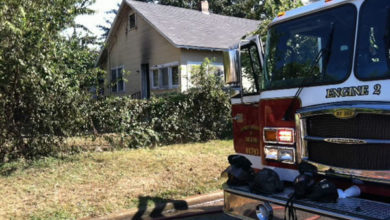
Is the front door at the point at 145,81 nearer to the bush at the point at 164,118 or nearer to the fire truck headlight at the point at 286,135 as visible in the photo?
the bush at the point at 164,118

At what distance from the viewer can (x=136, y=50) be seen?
64.0ft

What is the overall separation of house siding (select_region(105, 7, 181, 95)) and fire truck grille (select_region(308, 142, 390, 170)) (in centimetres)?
1314

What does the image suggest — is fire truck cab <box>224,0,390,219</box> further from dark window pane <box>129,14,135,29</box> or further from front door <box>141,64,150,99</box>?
dark window pane <box>129,14,135,29</box>

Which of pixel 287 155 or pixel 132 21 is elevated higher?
pixel 132 21

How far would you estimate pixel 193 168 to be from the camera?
755 cm

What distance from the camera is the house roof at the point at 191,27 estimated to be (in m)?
16.7

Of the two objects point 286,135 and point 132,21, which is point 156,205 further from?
point 132,21

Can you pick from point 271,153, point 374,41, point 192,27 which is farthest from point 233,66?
point 192,27

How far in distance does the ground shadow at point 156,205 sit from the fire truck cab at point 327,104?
1.82 m

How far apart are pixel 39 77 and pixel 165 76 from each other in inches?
420

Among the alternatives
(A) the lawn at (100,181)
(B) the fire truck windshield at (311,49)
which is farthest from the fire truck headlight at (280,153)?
(A) the lawn at (100,181)

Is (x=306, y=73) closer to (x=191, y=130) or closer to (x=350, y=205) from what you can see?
(x=350, y=205)

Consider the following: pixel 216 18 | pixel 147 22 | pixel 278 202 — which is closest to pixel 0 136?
pixel 278 202

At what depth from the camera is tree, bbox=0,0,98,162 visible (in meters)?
6.90
